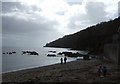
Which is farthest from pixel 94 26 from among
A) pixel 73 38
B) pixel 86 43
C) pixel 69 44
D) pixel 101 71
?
pixel 101 71

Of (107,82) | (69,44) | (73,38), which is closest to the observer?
Answer: (107,82)

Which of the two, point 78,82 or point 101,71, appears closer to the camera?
point 78,82

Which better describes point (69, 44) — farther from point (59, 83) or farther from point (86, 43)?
point (59, 83)

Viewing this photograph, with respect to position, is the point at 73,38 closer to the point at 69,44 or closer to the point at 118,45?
the point at 69,44

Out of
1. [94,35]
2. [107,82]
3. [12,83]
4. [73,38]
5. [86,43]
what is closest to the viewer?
[107,82]

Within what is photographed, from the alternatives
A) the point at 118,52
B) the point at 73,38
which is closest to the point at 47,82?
the point at 118,52

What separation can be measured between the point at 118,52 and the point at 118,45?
3.08 feet

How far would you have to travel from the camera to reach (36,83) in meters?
21.0

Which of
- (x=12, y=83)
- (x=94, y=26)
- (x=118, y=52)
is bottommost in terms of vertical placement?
(x=12, y=83)

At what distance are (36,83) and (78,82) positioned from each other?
3.67m

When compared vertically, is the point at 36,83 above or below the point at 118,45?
below

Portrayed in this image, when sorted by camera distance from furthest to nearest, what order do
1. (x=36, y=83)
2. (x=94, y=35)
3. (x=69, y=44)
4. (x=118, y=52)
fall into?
(x=69, y=44) → (x=94, y=35) → (x=118, y=52) → (x=36, y=83)

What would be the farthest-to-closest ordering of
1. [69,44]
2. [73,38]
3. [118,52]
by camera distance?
[69,44]
[73,38]
[118,52]

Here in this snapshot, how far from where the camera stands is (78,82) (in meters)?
19.8
